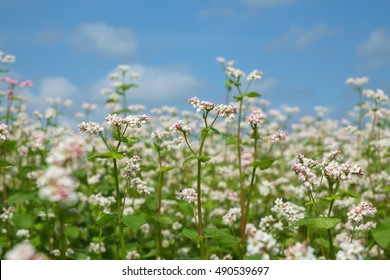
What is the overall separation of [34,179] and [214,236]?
4143mm

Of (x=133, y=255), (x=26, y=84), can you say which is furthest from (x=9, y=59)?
(x=133, y=255)

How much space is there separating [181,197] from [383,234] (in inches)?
61.2

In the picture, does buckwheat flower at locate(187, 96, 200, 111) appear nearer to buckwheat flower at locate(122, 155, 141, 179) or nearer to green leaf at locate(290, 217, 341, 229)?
buckwheat flower at locate(122, 155, 141, 179)

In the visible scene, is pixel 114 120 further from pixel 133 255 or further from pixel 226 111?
pixel 133 255

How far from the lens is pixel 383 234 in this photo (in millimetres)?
3852

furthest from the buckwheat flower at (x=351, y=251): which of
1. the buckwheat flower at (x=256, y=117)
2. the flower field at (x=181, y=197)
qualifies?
the buckwheat flower at (x=256, y=117)

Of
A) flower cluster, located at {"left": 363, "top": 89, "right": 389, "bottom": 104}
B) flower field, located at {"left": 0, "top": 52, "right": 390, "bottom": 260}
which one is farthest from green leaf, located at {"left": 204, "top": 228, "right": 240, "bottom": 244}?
flower cluster, located at {"left": 363, "top": 89, "right": 389, "bottom": 104}

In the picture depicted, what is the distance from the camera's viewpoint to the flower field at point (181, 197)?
338cm

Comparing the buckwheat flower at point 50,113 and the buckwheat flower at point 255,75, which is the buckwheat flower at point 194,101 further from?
the buckwheat flower at point 50,113

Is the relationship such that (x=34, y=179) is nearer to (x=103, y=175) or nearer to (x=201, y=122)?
(x=103, y=175)

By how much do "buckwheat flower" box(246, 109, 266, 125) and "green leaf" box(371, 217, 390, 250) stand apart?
126 centimetres

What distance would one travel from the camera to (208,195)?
8.44m

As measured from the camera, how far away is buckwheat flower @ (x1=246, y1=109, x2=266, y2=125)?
177 inches
